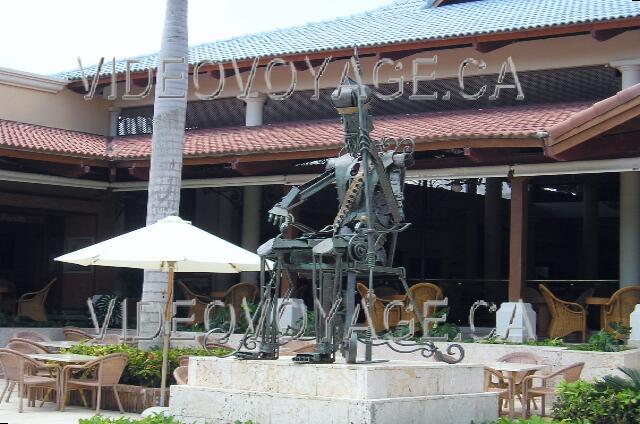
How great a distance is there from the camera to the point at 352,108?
916cm

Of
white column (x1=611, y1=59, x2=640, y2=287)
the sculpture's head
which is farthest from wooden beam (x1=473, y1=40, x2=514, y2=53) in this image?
the sculpture's head

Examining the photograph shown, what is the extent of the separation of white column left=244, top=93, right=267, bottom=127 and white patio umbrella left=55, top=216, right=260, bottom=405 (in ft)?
29.6

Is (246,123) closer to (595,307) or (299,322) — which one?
(299,322)

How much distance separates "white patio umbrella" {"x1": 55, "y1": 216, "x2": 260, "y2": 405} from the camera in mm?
12398

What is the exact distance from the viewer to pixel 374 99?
69.9ft

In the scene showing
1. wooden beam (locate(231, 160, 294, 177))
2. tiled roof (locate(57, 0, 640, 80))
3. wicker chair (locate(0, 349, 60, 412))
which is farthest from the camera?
tiled roof (locate(57, 0, 640, 80))

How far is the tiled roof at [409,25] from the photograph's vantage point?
19312 mm

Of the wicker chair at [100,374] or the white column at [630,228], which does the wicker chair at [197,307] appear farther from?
the white column at [630,228]

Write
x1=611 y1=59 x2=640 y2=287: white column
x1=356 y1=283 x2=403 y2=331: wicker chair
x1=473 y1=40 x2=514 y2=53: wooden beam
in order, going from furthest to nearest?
x1=473 y1=40 x2=514 y2=53: wooden beam, x1=611 y1=59 x2=640 y2=287: white column, x1=356 y1=283 x2=403 y2=331: wicker chair

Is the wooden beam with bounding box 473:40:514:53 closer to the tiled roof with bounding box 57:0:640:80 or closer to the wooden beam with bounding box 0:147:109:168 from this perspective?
the tiled roof with bounding box 57:0:640:80

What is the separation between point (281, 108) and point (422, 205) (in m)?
5.88

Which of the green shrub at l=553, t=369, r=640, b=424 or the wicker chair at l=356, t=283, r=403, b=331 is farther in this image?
the wicker chair at l=356, t=283, r=403, b=331

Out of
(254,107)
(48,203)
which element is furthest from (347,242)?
(48,203)

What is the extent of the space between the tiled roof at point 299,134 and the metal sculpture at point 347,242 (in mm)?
6354
